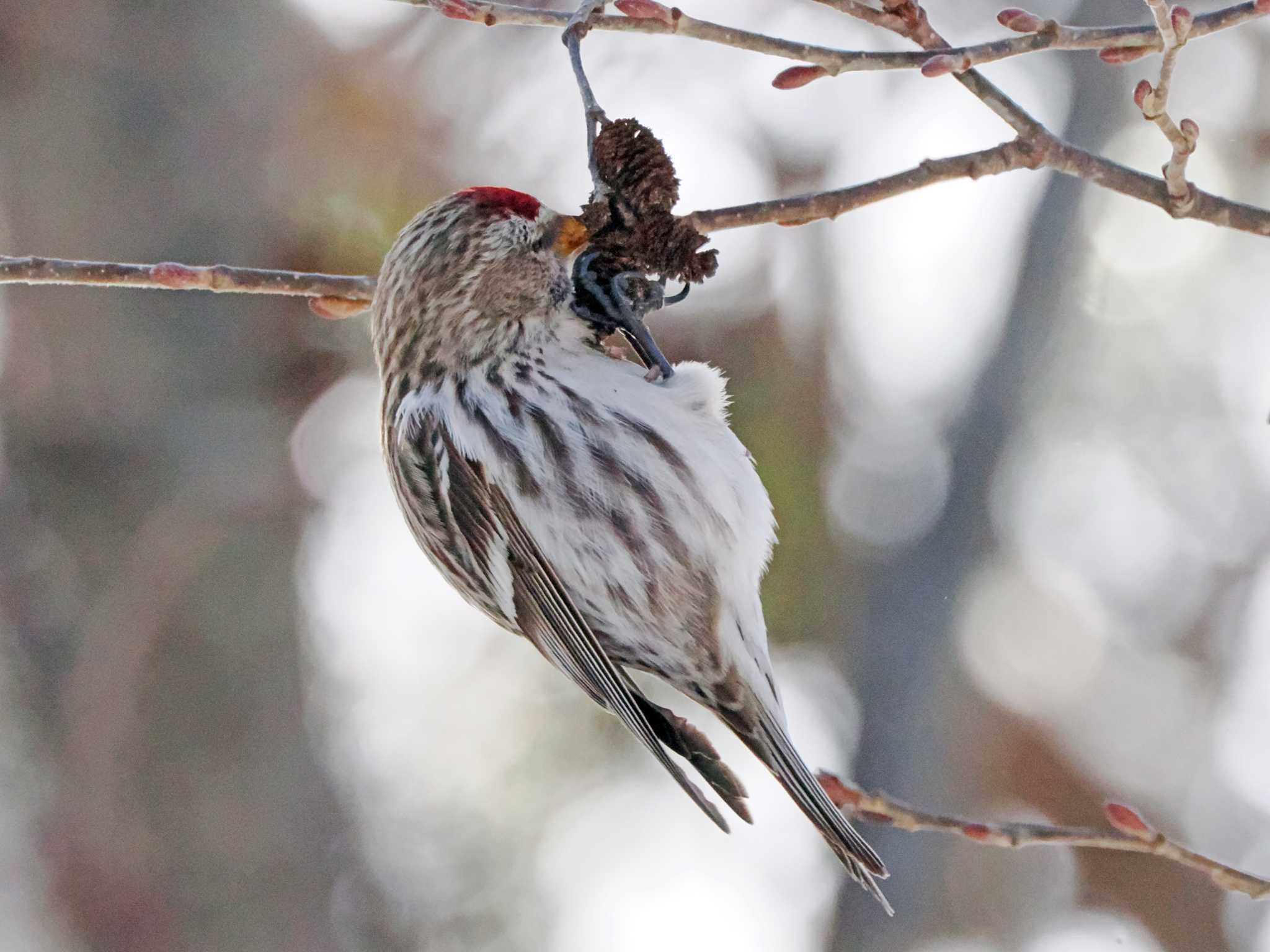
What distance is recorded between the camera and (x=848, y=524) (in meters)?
6.00

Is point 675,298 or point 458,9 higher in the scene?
point 458,9

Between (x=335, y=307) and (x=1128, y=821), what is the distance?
1.68 m

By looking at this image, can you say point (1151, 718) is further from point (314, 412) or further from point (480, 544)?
point (480, 544)

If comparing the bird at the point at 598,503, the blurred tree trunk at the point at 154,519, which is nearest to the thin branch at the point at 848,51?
the bird at the point at 598,503

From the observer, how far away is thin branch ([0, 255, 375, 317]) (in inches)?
94.0

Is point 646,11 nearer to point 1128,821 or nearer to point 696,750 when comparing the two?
point 696,750

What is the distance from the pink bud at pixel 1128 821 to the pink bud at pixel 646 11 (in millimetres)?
1433

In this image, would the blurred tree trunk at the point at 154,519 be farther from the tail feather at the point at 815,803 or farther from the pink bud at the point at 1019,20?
the pink bud at the point at 1019,20

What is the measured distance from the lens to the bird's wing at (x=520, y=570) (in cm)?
253

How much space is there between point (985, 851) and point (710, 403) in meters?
3.56

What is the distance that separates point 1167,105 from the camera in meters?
2.05

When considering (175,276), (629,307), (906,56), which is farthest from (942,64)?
(175,276)

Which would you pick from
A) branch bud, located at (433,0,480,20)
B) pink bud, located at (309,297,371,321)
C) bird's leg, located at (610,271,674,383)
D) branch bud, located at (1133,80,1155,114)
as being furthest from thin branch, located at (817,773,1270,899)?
branch bud, located at (433,0,480,20)

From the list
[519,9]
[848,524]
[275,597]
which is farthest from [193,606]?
[519,9]
